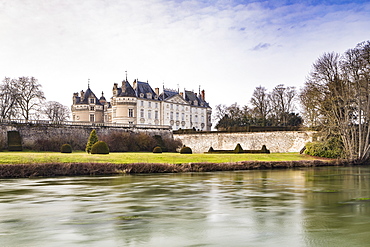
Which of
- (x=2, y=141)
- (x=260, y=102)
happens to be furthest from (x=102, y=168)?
(x=260, y=102)

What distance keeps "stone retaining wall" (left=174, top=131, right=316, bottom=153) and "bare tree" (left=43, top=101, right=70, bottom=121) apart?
22.8 meters

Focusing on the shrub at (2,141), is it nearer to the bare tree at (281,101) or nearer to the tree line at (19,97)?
the tree line at (19,97)

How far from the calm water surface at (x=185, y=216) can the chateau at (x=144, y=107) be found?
1898 inches

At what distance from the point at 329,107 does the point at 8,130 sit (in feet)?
91.1

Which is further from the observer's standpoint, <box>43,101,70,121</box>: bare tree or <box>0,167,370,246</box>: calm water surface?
<box>43,101,70,121</box>: bare tree

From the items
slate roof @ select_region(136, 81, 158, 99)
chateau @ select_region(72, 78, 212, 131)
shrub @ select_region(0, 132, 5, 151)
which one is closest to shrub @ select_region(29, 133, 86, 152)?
shrub @ select_region(0, 132, 5, 151)

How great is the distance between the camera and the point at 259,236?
22.0 ft

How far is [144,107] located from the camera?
A: 63.7m

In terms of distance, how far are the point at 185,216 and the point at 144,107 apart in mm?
55593

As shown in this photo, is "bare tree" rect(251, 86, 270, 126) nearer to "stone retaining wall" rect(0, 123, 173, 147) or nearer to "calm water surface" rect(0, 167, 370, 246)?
"stone retaining wall" rect(0, 123, 173, 147)

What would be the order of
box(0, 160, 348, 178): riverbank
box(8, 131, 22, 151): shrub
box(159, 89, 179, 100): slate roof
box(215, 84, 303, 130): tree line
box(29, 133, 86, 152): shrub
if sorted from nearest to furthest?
box(0, 160, 348, 178): riverbank < box(8, 131, 22, 151): shrub < box(29, 133, 86, 152): shrub < box(215, 84, 303, 130): tree line < box(159, 89, 179, 100): slate roof

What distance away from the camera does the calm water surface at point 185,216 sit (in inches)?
258

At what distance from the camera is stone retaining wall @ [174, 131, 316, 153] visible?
41594 millimetres

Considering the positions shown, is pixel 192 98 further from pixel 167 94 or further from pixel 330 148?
pixel 330 148
